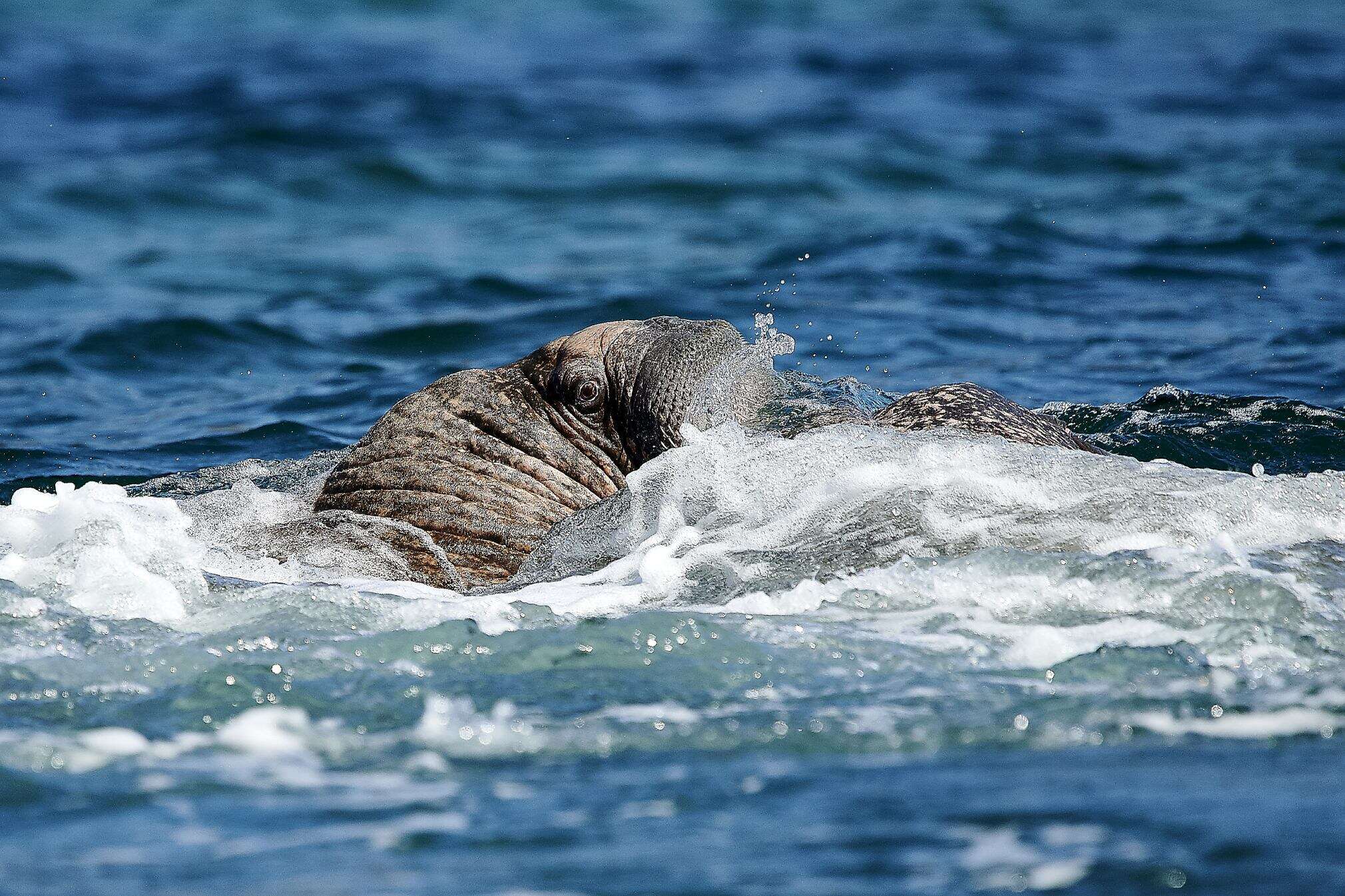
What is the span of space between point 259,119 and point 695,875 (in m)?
18.8

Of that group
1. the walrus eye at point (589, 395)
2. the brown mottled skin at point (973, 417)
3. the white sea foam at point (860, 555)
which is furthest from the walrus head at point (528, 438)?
the brown mottled skin at point (973, 417)

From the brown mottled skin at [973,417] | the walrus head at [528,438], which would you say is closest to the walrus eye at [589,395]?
the walrus head at [528,438]

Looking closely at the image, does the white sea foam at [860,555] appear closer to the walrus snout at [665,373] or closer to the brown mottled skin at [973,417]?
the walrus snout at [665,373]

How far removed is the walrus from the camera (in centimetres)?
643

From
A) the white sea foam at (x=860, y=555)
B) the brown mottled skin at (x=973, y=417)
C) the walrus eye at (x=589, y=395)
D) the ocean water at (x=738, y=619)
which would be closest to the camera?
the ocean water at (x=738, y=619)

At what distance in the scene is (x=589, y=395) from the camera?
21.9 feet

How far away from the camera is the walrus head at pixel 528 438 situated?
6.46 metres

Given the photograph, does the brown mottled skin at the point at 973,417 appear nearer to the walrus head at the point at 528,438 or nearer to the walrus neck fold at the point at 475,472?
the walrus head at the point at 528,438

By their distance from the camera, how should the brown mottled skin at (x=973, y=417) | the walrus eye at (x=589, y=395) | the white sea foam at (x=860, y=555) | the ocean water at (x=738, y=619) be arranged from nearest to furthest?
the ocean water at (x=738, y=619), the white sea foam at (x=860, y=555), the brown mottled skin at (x=973, y=417), the walrus eye at (x=589, y=395)

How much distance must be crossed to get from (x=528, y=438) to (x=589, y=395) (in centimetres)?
32

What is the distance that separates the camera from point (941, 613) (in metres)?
4.88

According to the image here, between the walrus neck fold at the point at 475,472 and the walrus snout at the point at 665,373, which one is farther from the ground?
the walrus snout at the point at 665,373

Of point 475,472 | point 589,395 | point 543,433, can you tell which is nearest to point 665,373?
point 589,395

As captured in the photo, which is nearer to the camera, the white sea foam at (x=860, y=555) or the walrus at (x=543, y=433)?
the white sea foam at (x=860, y=555)
